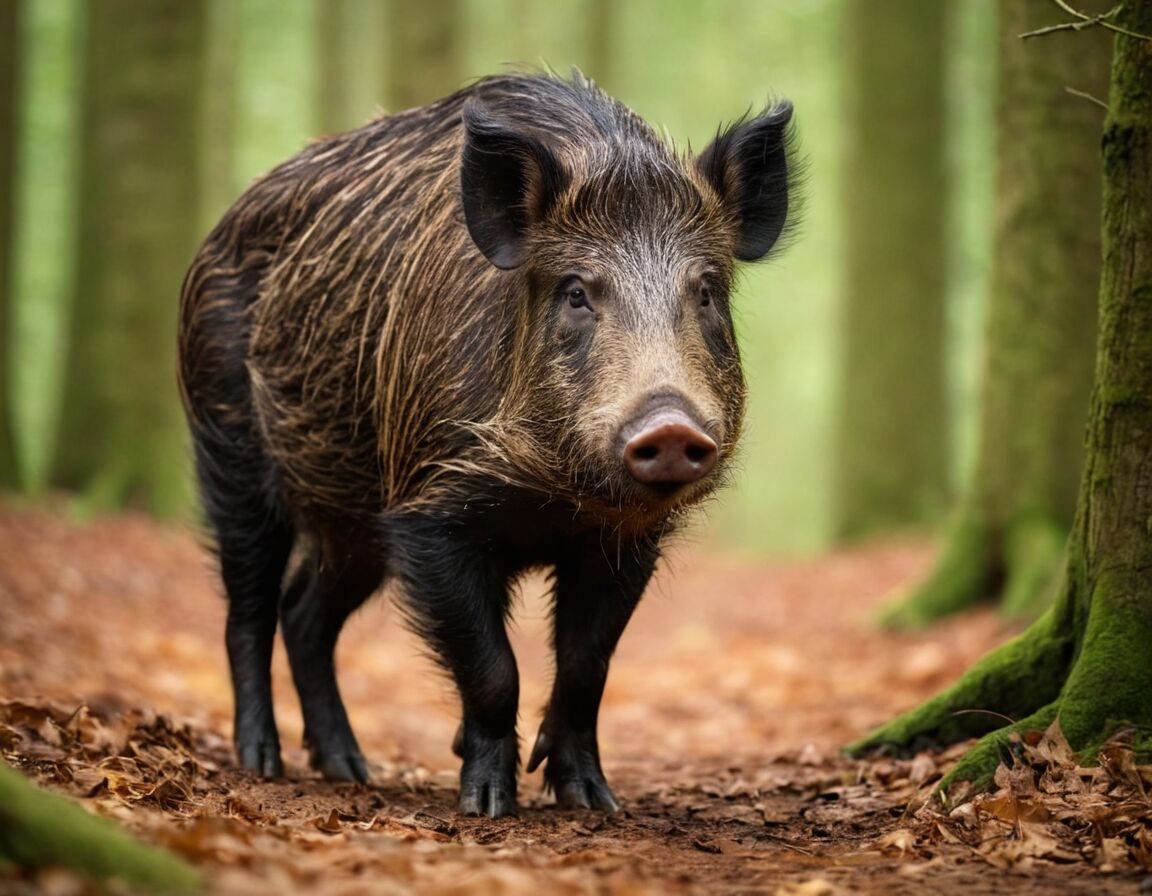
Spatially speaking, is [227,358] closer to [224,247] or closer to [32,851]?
[224,247]

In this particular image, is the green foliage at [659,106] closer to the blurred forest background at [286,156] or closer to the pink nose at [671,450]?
the blurred forest background at [286,156]

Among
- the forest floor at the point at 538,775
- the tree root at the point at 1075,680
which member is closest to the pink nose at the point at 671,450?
the forest floor at the point at 538,775

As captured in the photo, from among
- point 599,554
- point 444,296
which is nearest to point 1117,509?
point 599,554

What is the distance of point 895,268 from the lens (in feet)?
51.1

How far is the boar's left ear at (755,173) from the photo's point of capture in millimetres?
5324

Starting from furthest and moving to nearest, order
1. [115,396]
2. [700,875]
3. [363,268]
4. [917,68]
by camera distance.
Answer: [917,68]
[115,396]
[363,268]
[700,875]

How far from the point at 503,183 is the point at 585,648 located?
174 cm

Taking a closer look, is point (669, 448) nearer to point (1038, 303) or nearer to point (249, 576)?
point (249, 576)

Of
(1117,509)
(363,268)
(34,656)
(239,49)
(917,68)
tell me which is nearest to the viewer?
(1117,509)

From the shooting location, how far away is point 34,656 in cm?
763

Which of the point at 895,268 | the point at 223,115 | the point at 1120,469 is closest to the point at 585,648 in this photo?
the point at 1120,469

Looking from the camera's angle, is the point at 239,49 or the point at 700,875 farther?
the point at 239,49

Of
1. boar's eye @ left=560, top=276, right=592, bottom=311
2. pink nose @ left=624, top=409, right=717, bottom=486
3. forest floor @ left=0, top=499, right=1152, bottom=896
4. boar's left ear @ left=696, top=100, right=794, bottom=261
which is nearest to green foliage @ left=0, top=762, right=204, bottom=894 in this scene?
forest floor @ left=0, top=499, right=1152, bottom=896

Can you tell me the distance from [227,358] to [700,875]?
3.59 meters
